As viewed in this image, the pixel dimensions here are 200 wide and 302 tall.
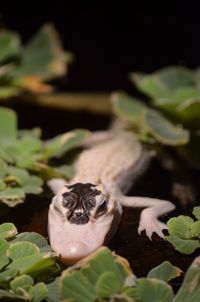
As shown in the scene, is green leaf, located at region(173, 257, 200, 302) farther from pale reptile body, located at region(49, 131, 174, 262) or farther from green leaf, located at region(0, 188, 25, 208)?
green leaf, located at region(0, 188, 25, 208)

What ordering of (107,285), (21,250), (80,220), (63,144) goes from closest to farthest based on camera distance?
(107,285) → (21,250) → (80,220) → (63,144)

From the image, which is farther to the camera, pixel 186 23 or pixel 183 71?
pixel 186 23

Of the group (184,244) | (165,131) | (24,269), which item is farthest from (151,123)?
(24,269)

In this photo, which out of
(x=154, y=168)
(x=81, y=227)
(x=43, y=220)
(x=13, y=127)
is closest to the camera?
(x=81, y=227)

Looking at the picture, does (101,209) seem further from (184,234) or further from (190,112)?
(190,112)

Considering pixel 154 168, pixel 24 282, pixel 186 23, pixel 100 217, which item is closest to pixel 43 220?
pixel 100 217

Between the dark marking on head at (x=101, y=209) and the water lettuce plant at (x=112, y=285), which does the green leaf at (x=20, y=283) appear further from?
the dark marking on head at (x=101, y=209)

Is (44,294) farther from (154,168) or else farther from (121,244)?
(154,168)
